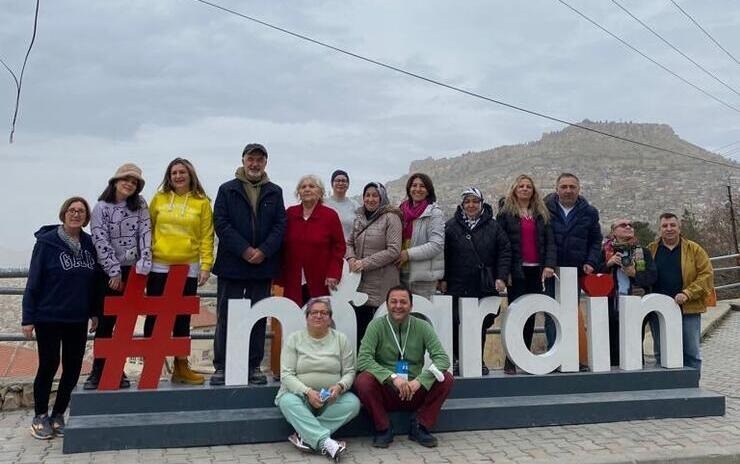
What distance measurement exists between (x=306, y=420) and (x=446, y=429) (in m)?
1.30

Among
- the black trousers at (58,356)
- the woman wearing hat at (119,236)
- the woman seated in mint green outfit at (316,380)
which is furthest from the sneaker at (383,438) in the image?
the black trousers at (58,356)

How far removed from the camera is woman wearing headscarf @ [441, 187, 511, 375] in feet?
18.7

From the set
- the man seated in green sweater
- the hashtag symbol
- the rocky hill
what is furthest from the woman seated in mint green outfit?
the rocky hill

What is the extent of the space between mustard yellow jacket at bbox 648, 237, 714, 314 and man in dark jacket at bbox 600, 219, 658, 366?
31 cm

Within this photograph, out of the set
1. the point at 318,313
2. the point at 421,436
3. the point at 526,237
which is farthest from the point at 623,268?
the point at 318,313

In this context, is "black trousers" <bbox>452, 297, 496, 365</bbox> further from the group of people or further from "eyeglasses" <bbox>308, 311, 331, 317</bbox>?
"eyeglasses" <bbox>308, 311, 331, 317</bbox>

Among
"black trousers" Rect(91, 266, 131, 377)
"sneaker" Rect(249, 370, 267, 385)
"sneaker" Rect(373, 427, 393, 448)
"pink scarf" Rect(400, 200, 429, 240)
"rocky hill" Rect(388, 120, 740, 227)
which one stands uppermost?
"rocky hill" Rect(388, 120, 740, 227)

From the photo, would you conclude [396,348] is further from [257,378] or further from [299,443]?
[257,378]

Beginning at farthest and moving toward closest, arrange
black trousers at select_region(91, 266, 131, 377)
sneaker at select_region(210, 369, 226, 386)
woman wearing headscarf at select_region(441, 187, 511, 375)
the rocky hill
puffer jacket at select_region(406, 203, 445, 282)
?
the rocky hill < woman wearing headscarf at select_region(441, 187, 511, 375) < puffer jacket at select_region(406, 203, 445, 282) < sneaker at select_region(210, 369, 226, 386) < black trousers at select_region(91, 266, 131, 377)

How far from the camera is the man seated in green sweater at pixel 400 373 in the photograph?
4.79 meters

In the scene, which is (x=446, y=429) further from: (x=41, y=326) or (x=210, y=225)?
(x=41, y=326)

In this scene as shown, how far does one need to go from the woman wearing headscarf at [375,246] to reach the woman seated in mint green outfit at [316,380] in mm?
720

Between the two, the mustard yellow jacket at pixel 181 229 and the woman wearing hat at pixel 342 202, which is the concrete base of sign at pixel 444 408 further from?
the woman wearing hat at pixel 342 202

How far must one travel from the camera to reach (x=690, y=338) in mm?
6359
